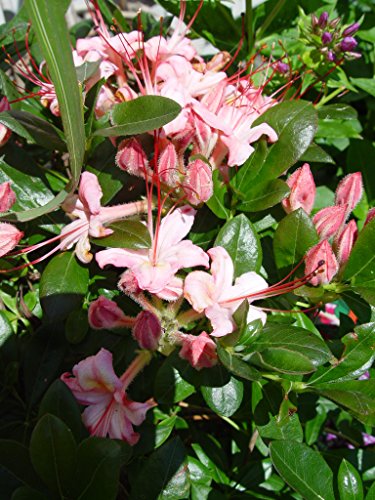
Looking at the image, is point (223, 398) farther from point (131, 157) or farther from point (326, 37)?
point (326, 37)

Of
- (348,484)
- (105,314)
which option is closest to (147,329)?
(105,314)

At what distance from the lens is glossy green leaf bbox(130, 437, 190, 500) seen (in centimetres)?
87

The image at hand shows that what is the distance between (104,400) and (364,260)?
1.51 feet

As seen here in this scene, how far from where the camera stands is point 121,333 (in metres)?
0.92

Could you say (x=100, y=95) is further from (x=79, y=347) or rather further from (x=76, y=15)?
(x=76, y=15)

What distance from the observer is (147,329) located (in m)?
0.82

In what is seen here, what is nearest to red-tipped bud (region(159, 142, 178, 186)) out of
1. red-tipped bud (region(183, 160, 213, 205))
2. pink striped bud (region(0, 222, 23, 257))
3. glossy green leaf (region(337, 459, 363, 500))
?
red-tipped bud (region(183, 160, 213, 205))

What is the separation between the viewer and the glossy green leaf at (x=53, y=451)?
760 mm

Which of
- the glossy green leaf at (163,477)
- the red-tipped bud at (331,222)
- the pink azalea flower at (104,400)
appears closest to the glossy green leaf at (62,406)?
the pink azalea flower at (104,400)

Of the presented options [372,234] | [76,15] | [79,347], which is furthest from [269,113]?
[76,15]

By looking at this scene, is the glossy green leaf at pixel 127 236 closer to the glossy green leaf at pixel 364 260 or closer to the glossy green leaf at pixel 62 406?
the glossy green leaf at pixel 62 406

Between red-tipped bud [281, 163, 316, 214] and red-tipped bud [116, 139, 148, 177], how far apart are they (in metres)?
0.25

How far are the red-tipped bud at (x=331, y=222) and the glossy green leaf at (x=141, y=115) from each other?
0.29 metres

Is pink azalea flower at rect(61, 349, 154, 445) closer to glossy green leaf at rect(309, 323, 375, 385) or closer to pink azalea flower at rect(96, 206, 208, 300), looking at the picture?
pink azalea flower at rect(96, 206, 208, 300)
